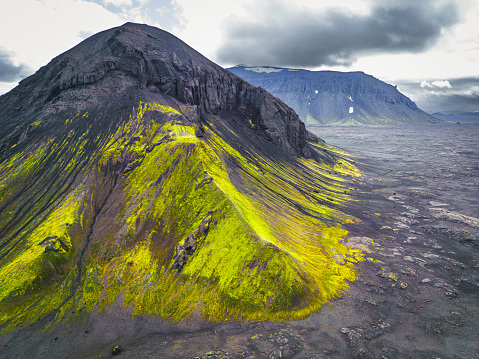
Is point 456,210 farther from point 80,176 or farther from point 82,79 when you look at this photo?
point 82,79

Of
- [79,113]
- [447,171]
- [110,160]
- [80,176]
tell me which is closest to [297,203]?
[110,160]

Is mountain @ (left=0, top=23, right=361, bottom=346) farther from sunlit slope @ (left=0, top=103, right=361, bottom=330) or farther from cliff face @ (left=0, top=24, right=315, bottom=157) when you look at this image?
cliff face @ (left=0, top=24, right=315, bottom=157)

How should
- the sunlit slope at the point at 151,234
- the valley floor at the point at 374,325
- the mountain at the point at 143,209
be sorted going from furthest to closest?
the mountain at the point at 143,209 → the sunlit slope at the point at 151,234 → the valley floor at the point at 374,325

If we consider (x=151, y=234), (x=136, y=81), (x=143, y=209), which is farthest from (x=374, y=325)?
(x=136, y=81)

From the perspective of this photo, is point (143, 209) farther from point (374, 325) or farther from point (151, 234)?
point (374, 325)

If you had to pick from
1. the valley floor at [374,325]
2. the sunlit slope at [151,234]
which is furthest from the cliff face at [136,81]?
the valley floor at [374,325]

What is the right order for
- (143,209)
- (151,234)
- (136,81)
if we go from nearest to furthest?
(151,234) → (143,209) → (136,81)

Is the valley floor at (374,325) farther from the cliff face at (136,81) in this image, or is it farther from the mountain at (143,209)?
the cliff face at (136,81)
